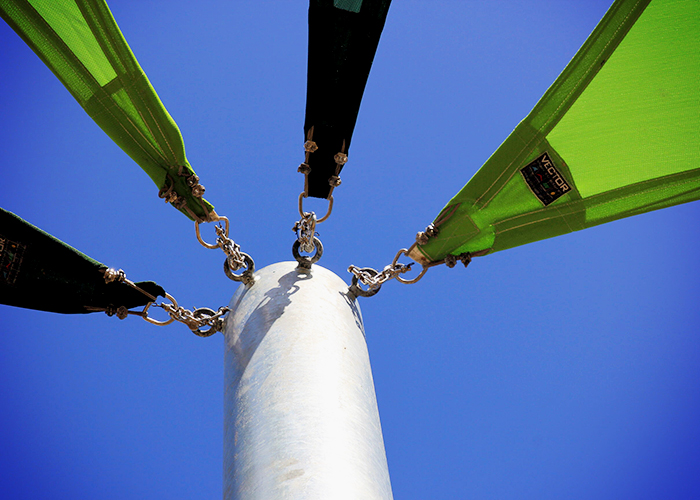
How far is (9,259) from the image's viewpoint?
3.97m

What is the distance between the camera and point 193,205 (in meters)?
3.99

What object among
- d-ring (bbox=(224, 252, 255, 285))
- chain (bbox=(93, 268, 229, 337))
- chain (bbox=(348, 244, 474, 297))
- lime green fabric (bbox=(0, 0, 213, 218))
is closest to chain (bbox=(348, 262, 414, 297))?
chain (bbox=(348, 244, 474, 297))

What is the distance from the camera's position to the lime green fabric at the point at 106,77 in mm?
3658

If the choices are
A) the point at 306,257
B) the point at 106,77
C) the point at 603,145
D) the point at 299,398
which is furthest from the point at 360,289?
the point at 106,77

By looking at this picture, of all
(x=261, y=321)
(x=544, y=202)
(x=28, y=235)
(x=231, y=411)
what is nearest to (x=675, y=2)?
(x=544, y=202)

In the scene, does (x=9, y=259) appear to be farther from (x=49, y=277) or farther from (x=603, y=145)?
(x=603, y=145)

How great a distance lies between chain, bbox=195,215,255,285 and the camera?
13.2 feet

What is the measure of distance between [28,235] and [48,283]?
373 mm

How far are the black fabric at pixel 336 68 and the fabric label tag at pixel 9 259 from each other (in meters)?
2.16

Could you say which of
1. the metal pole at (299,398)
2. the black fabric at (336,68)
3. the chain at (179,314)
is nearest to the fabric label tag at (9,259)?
the chain at (179,314)

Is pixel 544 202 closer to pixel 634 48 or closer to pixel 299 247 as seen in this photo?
pixel 634 48

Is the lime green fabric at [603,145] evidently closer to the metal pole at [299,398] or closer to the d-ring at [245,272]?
the metal pole at [299,398]

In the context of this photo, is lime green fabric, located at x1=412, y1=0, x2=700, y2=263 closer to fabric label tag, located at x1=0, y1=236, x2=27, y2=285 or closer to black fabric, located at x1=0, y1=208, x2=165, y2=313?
black fabric, located at x1=0, y1=208, x2=165, y2=313

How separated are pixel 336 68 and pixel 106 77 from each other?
5.16ft
